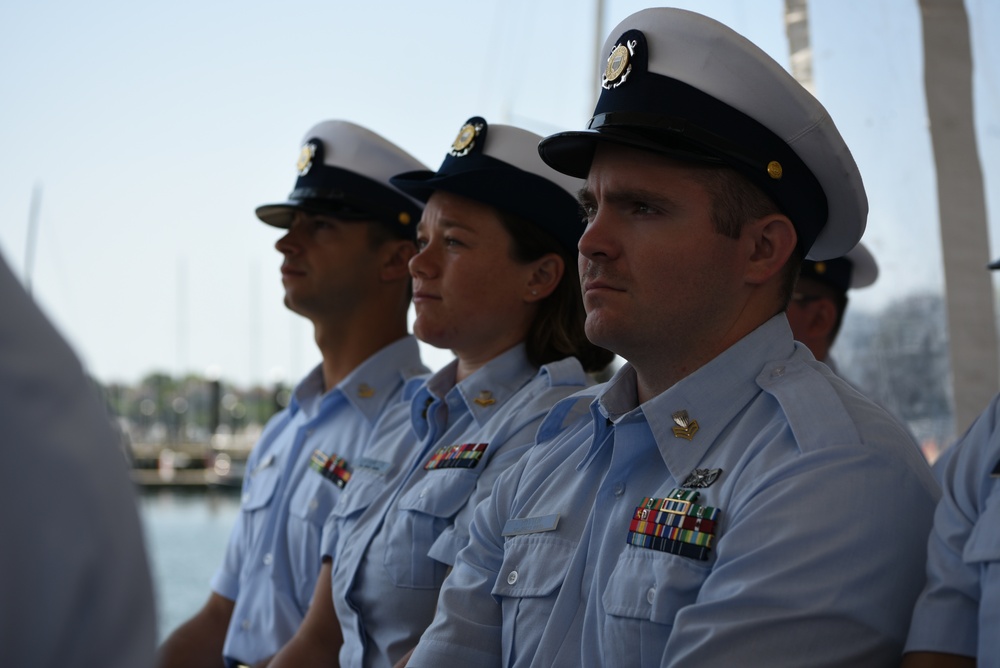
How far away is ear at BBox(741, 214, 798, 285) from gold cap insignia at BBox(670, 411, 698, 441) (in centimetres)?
24

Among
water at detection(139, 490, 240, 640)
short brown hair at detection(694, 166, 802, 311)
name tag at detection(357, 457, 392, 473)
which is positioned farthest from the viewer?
water at detection(139, 490, 240, 640)

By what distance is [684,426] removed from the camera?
1.67 meters

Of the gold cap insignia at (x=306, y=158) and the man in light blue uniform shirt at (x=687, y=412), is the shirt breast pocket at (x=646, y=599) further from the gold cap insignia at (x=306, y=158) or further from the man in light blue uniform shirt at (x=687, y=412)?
the gold cap insignia at (x=306, y=158)

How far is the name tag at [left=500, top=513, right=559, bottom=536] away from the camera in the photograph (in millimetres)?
1785

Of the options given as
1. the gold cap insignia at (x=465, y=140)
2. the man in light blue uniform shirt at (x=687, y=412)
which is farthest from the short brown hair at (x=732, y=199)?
the gold cap insignia at (x=465, y=140)

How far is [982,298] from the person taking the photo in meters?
3.58

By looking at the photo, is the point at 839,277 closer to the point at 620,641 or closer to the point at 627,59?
the point at 627,59

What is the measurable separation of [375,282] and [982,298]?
1941mm

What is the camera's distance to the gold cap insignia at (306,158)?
3262 millimetres

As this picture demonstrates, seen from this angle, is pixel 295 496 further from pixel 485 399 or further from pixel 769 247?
pixel 769 247

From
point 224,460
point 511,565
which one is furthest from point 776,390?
point 224,460

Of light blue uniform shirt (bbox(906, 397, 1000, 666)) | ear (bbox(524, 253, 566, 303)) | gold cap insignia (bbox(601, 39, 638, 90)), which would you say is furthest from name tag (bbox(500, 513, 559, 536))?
ear (bbox(524, 253, 566, 303))

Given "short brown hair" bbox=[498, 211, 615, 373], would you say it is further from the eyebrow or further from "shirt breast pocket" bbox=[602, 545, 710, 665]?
"shirt breast pocket" bbox=[602, 545, 710, 665]

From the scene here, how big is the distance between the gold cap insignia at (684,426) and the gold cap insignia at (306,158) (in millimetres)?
1879
